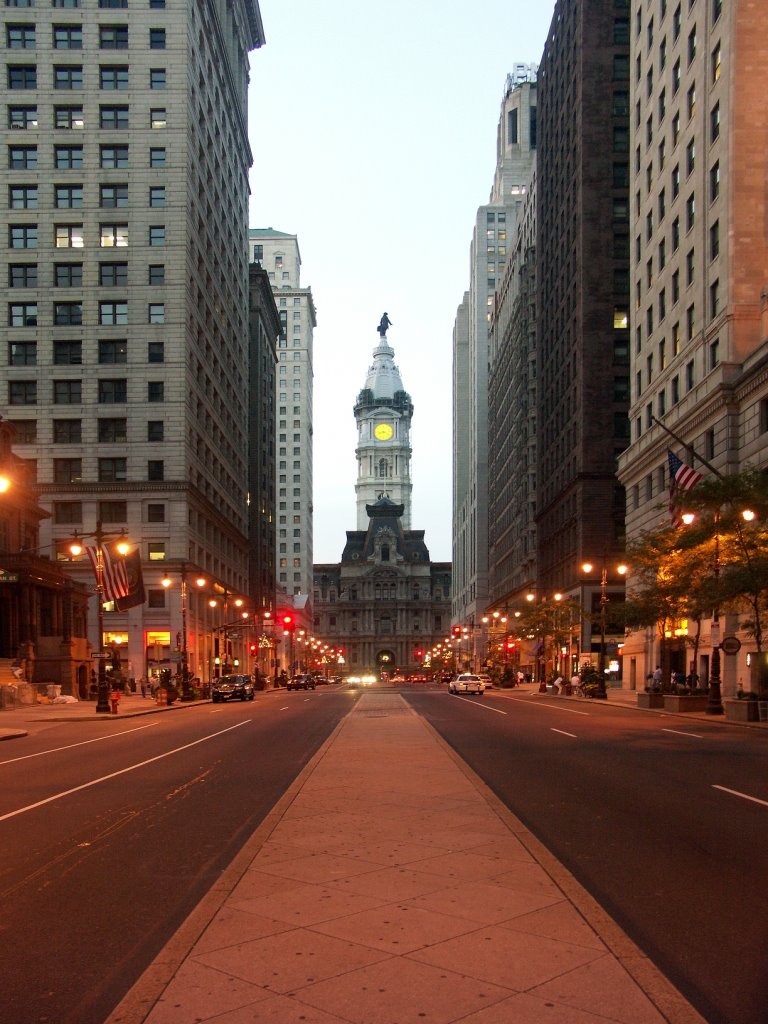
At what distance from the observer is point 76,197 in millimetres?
79000

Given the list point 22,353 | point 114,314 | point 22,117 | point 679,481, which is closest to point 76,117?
point 22,117

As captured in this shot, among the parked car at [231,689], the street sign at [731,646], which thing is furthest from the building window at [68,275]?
the street sign at [731,646]

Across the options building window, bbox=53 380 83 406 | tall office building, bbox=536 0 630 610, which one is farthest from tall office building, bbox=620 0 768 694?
building window, bbox=53 380 83 406

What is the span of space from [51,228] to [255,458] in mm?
60803

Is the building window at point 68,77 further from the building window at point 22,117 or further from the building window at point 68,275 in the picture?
the building window at point 68,275

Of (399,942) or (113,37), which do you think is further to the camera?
(113,37)

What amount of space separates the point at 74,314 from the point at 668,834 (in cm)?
7404

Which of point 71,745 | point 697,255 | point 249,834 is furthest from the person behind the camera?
point 697,255

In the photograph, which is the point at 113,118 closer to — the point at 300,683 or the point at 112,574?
the point at 112,574

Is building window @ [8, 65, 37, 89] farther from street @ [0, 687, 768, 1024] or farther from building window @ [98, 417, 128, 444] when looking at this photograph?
street @ [0, 687, 768, 1024]

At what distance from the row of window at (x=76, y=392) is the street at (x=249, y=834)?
2130 inches

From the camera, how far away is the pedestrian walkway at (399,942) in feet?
19.3

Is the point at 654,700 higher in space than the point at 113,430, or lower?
lower

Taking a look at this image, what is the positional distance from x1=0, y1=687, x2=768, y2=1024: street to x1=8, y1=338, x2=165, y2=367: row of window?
55.1m
